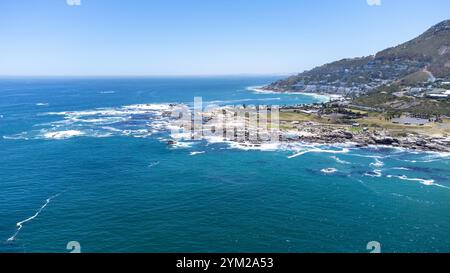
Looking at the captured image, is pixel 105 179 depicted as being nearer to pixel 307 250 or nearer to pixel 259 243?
pixel 259 243

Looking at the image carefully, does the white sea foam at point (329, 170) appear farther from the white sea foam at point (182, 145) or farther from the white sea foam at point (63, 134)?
the white sea foam at point (63, 134)

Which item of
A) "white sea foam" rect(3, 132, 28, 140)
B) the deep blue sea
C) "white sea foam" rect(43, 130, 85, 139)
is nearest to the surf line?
the deep blue sea

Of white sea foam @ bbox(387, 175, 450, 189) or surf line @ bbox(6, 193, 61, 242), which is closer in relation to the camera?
surf line @ bbox(6, 193, 61, 242)

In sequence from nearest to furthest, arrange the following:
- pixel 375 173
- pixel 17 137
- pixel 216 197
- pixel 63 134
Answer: pixel 216 197, pixel 375 173, pixel 17 137, pixel 63 134

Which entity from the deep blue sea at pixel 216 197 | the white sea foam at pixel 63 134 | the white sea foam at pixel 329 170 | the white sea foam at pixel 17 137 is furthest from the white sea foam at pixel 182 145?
the white sea foam at pixel 17 137

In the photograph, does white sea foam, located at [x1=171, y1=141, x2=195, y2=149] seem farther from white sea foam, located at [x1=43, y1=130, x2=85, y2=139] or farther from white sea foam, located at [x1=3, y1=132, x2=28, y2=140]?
white sea foam, located at [x1=3, y1=132, x2=28, y2=140]

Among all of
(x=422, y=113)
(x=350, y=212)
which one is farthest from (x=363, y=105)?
(x=350, y=212)

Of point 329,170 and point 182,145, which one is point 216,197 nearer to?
point 329,170

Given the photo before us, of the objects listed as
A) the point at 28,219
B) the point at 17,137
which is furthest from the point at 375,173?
the point at 17,137
